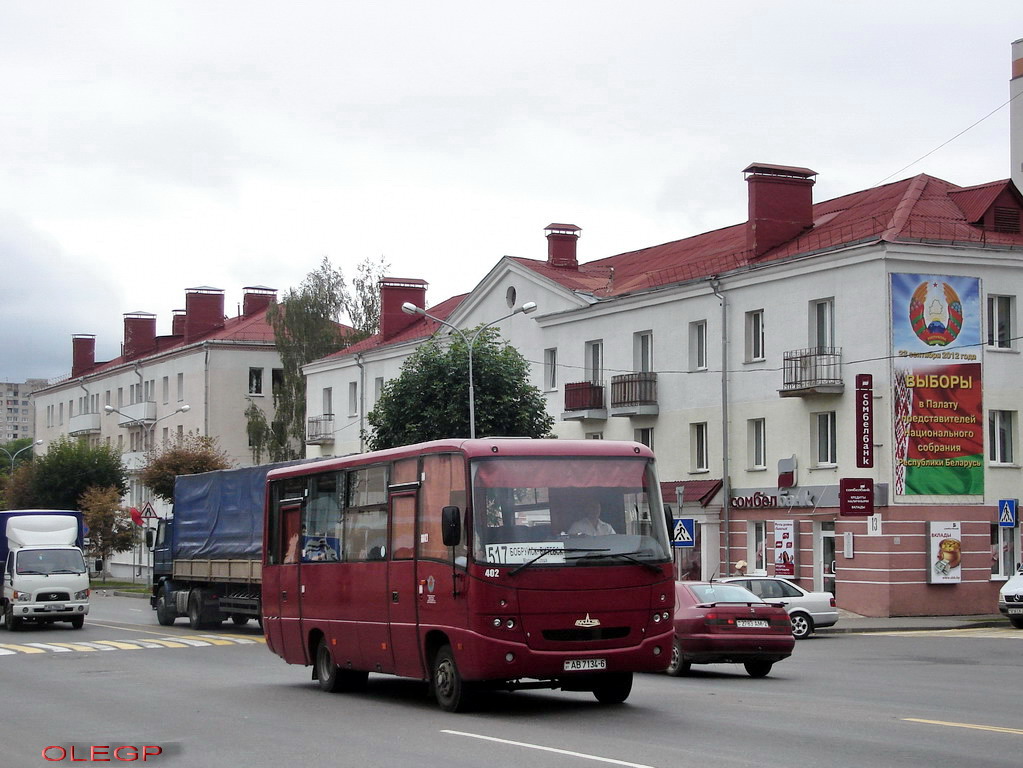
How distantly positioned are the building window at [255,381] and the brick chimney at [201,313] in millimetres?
4889

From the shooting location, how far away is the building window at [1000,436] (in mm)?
39438

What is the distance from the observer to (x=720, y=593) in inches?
840

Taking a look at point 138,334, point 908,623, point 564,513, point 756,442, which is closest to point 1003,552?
point 908,623

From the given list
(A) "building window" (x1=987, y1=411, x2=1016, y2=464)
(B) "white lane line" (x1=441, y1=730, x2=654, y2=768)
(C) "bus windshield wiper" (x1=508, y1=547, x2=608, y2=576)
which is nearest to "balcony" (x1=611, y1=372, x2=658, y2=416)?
(A) "building window" (x1=987, y1=411, x2=1016, y2=464)

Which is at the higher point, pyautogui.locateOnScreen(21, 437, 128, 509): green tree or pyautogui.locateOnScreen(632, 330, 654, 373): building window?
pyautogui.locateOnScreen(632, 330, 654, 373): building window

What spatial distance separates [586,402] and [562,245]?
401 inches

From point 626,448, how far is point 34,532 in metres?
23.6

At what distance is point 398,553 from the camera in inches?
642

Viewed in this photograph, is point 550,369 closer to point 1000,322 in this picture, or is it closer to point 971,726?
point 1000,322

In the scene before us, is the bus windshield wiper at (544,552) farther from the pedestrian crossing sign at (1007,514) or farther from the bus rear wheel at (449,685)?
the pedestrian crossing sign at (1007,514)

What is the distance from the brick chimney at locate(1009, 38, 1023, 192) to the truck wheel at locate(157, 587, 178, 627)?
32358mm

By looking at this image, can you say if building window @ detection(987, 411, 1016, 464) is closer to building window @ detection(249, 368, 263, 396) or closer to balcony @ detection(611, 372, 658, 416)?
balcony @ detection(611, 372, 658, 416)

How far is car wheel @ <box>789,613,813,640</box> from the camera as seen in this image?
101 ft

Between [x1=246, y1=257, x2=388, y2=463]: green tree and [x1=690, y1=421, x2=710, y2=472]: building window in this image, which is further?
[x1=246, y1=257, x2=388, y2=463]: green tree
